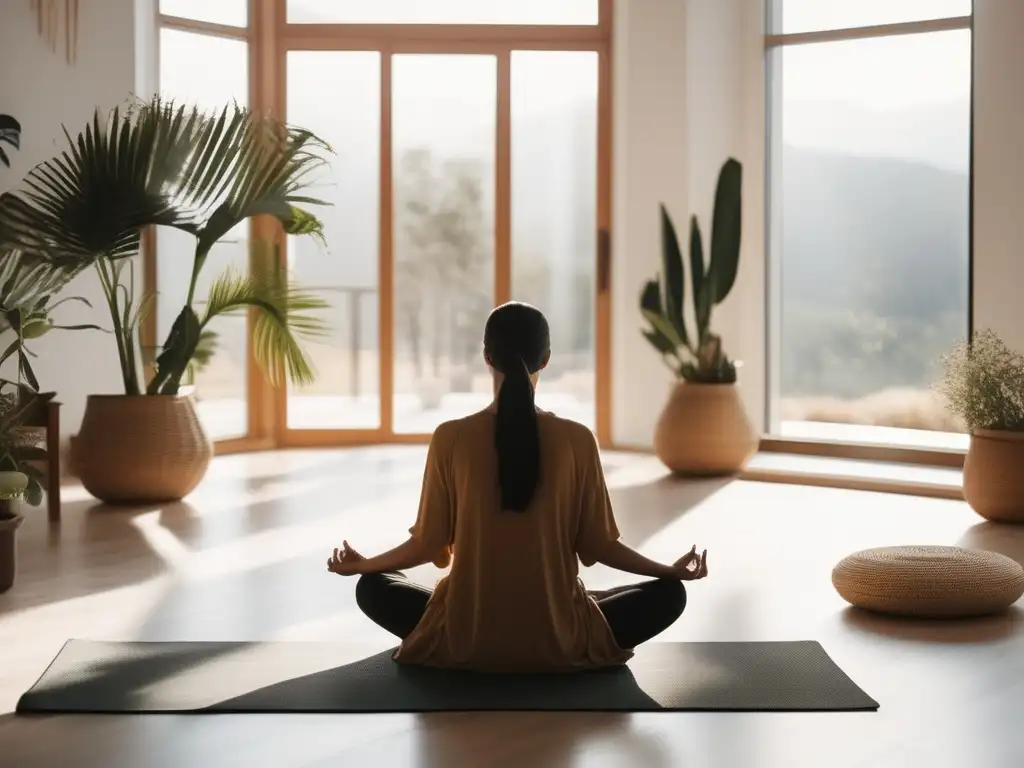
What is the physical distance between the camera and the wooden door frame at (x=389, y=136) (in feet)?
24.6

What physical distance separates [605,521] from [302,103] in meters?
5.33

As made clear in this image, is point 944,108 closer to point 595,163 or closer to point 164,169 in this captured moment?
point 595,163

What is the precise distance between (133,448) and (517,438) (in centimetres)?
310

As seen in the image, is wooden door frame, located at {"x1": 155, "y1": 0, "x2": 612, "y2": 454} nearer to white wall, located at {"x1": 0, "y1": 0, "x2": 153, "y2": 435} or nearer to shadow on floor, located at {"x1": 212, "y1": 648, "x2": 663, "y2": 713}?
white wall, located at {"x1": 0, "y1": 0, "x2": 153, "y2": 435}

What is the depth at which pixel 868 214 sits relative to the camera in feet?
23.5

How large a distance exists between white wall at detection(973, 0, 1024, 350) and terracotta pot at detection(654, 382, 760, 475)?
1306 millimetres

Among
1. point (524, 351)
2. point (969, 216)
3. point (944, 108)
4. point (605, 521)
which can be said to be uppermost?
point (944, 108)

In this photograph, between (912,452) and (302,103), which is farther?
(302,103)

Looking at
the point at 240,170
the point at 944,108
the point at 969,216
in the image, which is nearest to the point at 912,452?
the point at 969,216

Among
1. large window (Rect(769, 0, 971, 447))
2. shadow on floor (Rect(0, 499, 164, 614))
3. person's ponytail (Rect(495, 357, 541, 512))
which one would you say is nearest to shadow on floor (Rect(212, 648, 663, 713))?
person's ponytail (Rect(495, 357, 541, 512))

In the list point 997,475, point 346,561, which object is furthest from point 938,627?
point 997,475

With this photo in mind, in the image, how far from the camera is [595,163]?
25.3 ft

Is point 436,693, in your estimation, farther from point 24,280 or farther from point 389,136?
point 389,136

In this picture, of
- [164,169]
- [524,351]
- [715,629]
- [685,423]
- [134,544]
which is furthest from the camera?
[685,423]
